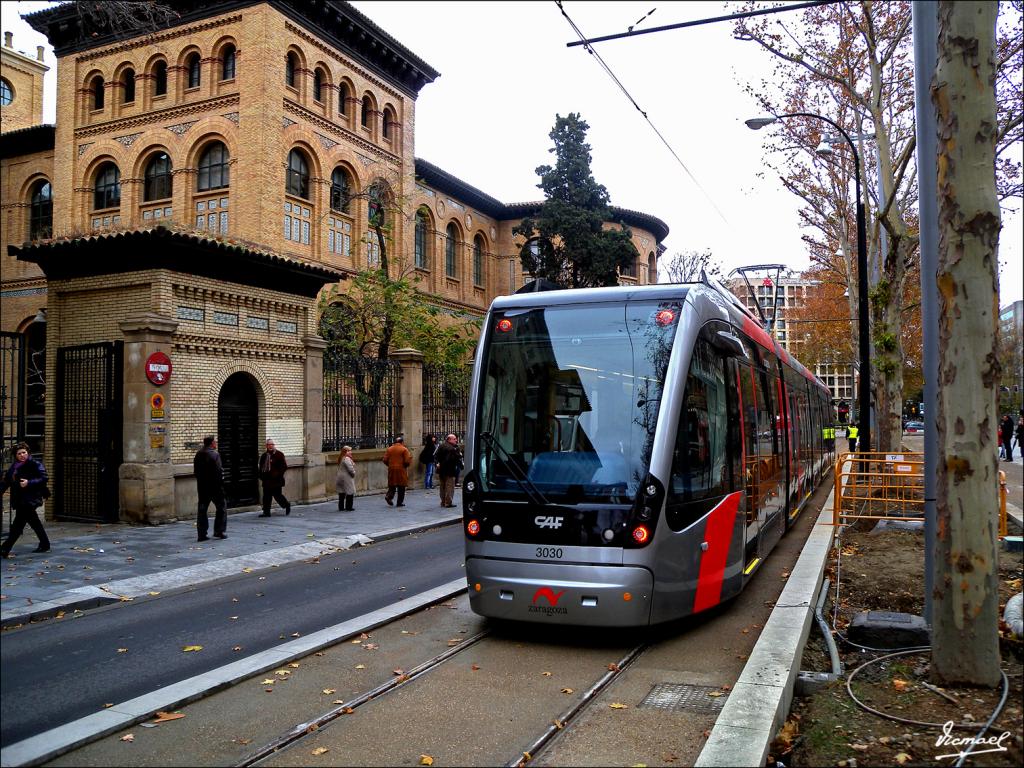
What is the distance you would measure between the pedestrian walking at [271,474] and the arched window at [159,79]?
2023 cm

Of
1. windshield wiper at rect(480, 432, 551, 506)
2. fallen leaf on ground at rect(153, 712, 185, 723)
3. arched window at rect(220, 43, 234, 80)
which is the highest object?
arched window at rect(220, 43, 234, 80)

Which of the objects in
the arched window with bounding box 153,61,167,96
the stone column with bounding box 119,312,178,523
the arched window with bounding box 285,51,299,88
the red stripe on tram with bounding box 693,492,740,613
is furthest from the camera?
the arched window with bounding box 153,61,167,96

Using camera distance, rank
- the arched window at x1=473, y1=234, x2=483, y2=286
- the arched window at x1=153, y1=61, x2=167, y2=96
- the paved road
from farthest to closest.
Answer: the arched window at x1=473, y1=234, x2=483, y2=286, the arched window at x1=153, y1=61, x2=167, y2=96, the paved road

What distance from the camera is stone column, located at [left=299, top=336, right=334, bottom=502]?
19.0m

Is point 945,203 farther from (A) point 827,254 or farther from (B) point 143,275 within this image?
(A) point 827,254

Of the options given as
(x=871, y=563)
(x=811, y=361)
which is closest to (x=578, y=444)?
(x=871, y=563)

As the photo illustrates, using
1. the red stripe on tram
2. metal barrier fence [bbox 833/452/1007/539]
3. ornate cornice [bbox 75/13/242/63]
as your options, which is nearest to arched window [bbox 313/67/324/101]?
ornate cornice [bbox 75/13/242/63]

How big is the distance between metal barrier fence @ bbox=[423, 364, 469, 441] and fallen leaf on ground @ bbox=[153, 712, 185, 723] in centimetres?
1925

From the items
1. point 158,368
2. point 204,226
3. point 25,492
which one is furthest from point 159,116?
point 25,492

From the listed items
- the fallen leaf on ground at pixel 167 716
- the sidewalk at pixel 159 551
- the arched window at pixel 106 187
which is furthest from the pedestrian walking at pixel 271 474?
the arched window at pixel 106 187

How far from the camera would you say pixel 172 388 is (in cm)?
1581

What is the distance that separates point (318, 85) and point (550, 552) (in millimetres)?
29009

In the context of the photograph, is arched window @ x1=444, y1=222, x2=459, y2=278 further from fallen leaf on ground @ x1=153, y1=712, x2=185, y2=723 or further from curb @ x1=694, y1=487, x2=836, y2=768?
fallen leaf on ground @ x1=153, y1=712, x2=185, y2=723

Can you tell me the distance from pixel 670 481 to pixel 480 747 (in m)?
2.75
